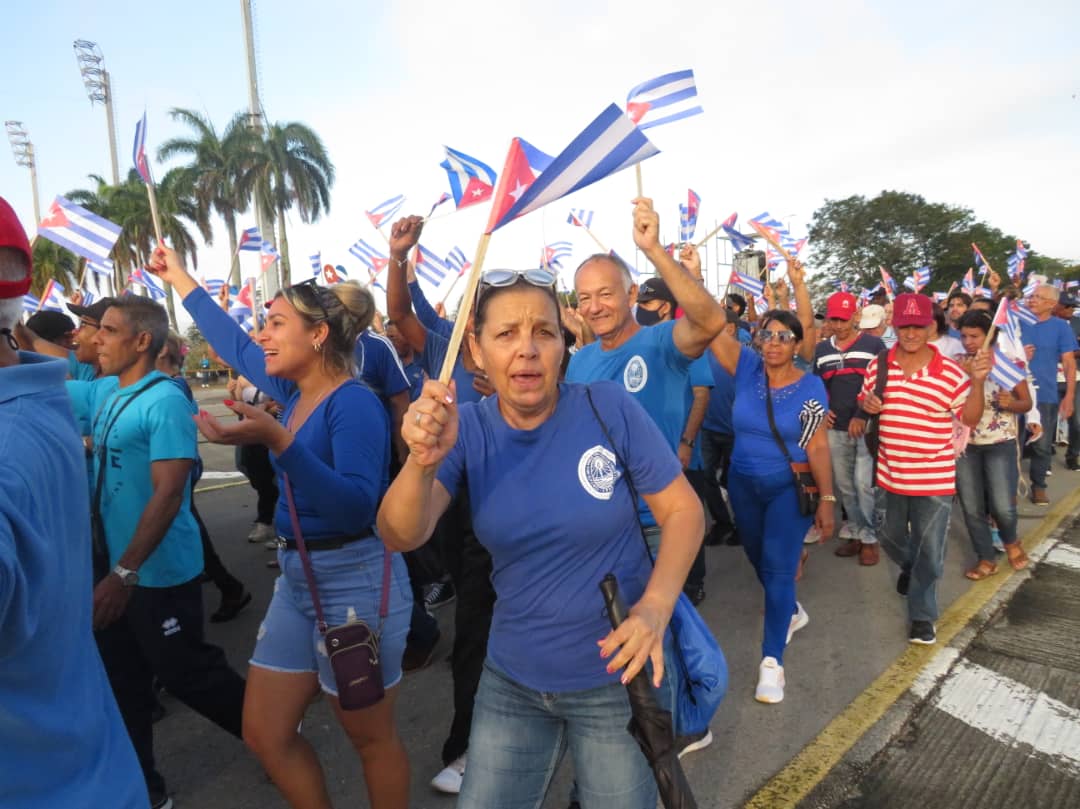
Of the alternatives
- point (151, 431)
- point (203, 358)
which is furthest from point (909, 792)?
point (203, 358)

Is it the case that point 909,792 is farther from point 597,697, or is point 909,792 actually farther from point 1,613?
point 1,613

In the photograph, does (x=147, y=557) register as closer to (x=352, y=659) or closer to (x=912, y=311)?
(x=352, y=659)

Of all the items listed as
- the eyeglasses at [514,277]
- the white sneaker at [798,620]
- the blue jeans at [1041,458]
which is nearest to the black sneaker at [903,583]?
the white sneaker at [798,620]

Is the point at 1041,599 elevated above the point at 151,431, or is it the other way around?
the point at 151,431

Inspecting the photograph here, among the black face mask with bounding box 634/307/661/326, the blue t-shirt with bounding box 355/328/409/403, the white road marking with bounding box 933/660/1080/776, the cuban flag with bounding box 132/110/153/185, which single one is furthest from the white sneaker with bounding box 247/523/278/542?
the white road marking with bounding box 933/660/1080/776

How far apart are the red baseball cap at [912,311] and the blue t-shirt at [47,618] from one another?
4.08 meters

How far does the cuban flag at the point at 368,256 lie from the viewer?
32.3 ft

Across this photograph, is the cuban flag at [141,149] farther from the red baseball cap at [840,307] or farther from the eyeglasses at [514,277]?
the red baseball cap at [840,307]

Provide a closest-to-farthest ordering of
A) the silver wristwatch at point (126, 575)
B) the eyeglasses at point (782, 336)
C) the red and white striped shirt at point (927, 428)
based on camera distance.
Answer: the silver wristwatch at point (126, 575) < the eyeglasses at point (782, 336) < the red and white striped shirt at point (927, 428)

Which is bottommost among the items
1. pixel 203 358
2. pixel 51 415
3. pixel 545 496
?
pixel 203 358

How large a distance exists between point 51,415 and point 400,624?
1428 millimetres

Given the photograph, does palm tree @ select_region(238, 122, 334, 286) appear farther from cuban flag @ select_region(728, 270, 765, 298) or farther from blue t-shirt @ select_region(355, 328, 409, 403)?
blue t-shirt @ select_region(355, 328, 409, 403)

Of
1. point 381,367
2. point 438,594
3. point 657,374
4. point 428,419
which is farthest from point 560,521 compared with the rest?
point 438,594

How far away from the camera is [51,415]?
122cm
